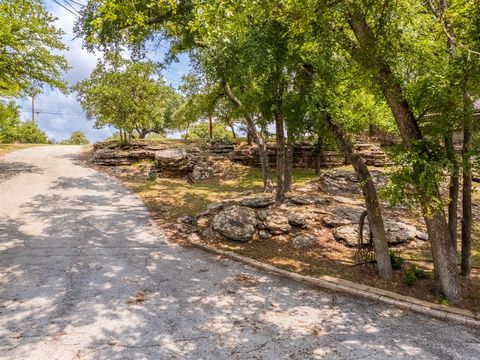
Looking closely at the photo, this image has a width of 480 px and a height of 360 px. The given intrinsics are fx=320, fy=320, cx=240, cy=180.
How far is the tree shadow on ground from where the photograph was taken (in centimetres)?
505

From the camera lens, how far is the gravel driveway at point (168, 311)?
16.6ft

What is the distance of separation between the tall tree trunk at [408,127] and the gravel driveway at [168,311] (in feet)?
4.28

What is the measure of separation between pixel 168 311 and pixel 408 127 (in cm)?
631

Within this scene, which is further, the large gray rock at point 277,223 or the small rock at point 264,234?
the large gray rock at point 277,223

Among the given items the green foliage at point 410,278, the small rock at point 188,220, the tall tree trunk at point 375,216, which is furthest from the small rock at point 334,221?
the small rock at point 188,220

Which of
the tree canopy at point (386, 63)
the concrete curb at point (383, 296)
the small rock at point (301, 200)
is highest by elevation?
the tree canopy at point (386, 63)

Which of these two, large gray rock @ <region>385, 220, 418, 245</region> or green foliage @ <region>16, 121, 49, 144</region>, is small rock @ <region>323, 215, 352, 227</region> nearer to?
large gray rock @ <region>385, 220, 418, 245</region>

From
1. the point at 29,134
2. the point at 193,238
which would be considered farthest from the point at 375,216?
the point at 29,134

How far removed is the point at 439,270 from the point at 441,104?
368cm

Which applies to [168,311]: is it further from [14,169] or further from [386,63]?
[14,169]

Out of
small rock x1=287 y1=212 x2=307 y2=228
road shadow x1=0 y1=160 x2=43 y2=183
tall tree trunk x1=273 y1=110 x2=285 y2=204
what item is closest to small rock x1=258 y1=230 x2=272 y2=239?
small rock x1=287 y1=212 x2=307 y2=228

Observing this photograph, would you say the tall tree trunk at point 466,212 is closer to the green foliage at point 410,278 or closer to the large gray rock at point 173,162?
the green foliage at point 410,278

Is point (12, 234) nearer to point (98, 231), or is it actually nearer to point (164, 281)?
point (98, 231)

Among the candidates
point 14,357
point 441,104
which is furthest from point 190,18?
point 14,357
